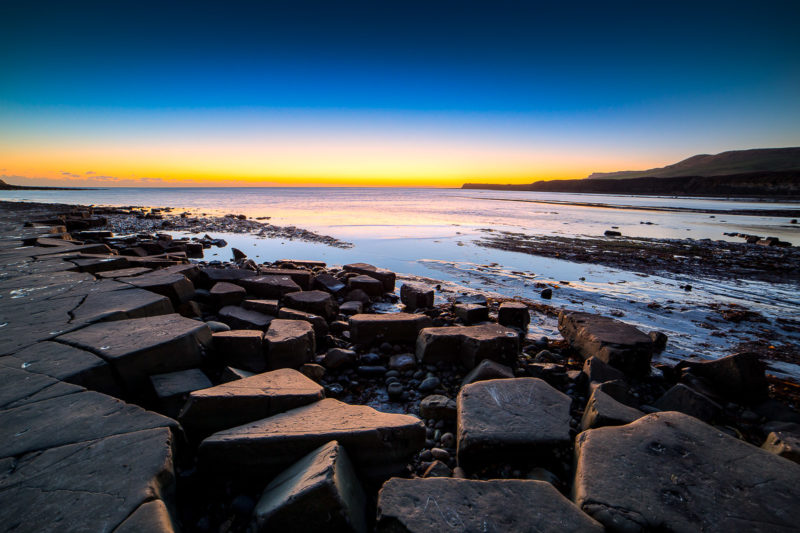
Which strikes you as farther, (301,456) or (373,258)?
(373,258)

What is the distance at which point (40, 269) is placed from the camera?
5004mm

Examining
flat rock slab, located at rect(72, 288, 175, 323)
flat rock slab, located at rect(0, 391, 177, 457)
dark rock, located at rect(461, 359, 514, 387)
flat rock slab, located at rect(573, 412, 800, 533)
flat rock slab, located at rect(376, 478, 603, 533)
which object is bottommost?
dark rock, located at rect(461, 359, 514, 387)

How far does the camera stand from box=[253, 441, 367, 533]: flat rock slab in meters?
1.52

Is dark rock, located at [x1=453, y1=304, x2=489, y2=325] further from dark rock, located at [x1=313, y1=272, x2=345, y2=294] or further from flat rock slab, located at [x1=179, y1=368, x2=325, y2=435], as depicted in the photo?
flat rock slab, located at [x1=179, y1=368, x2=325, y2=435]

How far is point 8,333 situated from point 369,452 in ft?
11.1

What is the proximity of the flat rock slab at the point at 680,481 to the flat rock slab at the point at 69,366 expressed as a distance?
127 inches

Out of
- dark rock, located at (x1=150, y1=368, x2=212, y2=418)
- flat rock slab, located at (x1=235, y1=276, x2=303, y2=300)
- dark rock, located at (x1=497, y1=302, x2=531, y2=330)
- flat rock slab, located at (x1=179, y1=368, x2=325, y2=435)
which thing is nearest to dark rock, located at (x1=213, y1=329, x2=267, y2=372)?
dark rock, located at (x1=150, y1=368, x2=212, y2=418)

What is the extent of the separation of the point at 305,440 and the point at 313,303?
2.96m

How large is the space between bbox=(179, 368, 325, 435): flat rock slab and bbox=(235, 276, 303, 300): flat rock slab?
9.35 feet

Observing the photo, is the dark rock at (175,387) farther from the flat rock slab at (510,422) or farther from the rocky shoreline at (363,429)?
the flat rock slab at (510,422)

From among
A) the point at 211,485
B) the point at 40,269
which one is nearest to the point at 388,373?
the point at 211,485

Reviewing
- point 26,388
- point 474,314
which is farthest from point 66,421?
point 474,314

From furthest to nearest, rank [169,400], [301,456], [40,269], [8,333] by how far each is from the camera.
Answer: [40,269] < [8,333] < [169,400] < [301,456]

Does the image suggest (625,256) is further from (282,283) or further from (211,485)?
(211,485)
